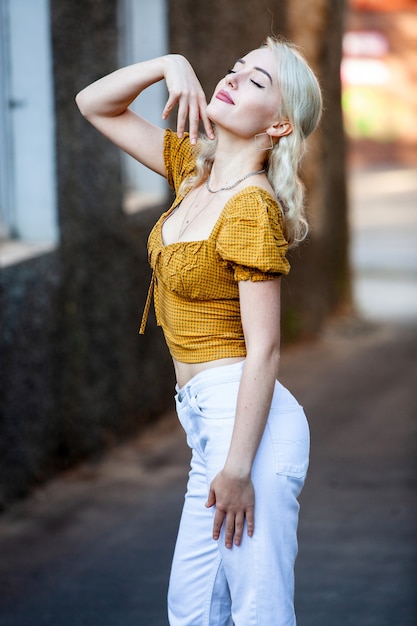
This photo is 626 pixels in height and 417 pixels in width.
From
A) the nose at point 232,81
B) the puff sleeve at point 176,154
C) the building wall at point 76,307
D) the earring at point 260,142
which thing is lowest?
the building wall at point 76,307

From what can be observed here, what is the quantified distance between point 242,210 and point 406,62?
2082cm

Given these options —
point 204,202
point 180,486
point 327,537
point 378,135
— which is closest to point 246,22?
point 180,486

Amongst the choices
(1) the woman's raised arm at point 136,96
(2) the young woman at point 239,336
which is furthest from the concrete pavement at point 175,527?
(1) the woman's raised arm at point 136,96

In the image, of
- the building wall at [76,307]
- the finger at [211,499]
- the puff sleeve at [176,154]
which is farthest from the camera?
the building wall at [76,307]

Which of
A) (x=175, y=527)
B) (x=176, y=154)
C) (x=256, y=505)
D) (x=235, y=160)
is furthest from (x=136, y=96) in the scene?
(x=175, y=527)

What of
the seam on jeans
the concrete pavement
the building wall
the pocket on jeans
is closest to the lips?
the pocket on jeans

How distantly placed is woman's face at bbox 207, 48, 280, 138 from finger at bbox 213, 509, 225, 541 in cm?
89

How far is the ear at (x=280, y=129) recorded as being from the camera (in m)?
2.51

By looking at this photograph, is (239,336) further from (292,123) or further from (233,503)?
(292,123)

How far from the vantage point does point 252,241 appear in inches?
93.1

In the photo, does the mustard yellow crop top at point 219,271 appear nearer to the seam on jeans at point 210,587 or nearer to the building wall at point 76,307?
the seam on jeans at point 210,587

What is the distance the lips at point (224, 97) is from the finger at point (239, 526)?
961mm

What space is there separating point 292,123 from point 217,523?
95 cm

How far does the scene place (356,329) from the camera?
30.5ft
